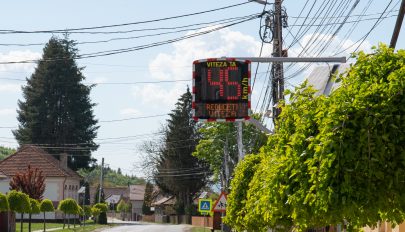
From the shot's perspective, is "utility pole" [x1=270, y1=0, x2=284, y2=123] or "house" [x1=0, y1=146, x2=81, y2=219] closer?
"utility pole" [x1=270, y1=0, x2=284, y2=123]

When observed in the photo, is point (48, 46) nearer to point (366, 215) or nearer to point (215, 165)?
point (215, 165)

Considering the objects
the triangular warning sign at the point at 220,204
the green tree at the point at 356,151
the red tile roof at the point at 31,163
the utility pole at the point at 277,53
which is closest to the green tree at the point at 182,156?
the red tile roof at the point at 31,163

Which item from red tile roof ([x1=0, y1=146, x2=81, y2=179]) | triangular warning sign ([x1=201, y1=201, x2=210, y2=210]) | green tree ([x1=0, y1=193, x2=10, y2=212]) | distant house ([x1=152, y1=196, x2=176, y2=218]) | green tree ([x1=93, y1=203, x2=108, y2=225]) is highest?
red tile roof ([x1=0, y1=146, x2=81, y2=179])

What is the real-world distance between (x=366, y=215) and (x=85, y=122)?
312 feet

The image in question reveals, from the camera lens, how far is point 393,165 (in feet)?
28.1

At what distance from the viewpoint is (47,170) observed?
87.8 meters

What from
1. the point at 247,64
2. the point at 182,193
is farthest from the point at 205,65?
the point at 182,193

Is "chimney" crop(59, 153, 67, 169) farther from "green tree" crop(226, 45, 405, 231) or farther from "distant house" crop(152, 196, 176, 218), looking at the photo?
"green tree" crop(226, 45, 405, 231)

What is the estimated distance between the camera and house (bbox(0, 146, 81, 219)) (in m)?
86.4

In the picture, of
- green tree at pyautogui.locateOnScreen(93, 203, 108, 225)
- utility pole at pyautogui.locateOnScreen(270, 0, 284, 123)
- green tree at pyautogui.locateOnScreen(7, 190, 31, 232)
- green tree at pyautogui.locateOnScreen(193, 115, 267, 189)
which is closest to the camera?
utility pole at pyautogui.locateOnScreen(270, 0, 284, 123)

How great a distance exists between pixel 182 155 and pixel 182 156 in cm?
22

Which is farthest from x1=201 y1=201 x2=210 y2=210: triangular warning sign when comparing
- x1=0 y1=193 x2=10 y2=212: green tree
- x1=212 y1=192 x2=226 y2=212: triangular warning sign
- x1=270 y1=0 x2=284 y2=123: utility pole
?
x1=0 y1=193 x2=10 y2=212: green tree

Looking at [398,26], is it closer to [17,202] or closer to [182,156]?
[17,202]

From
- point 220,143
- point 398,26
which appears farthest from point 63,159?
point 398,26
